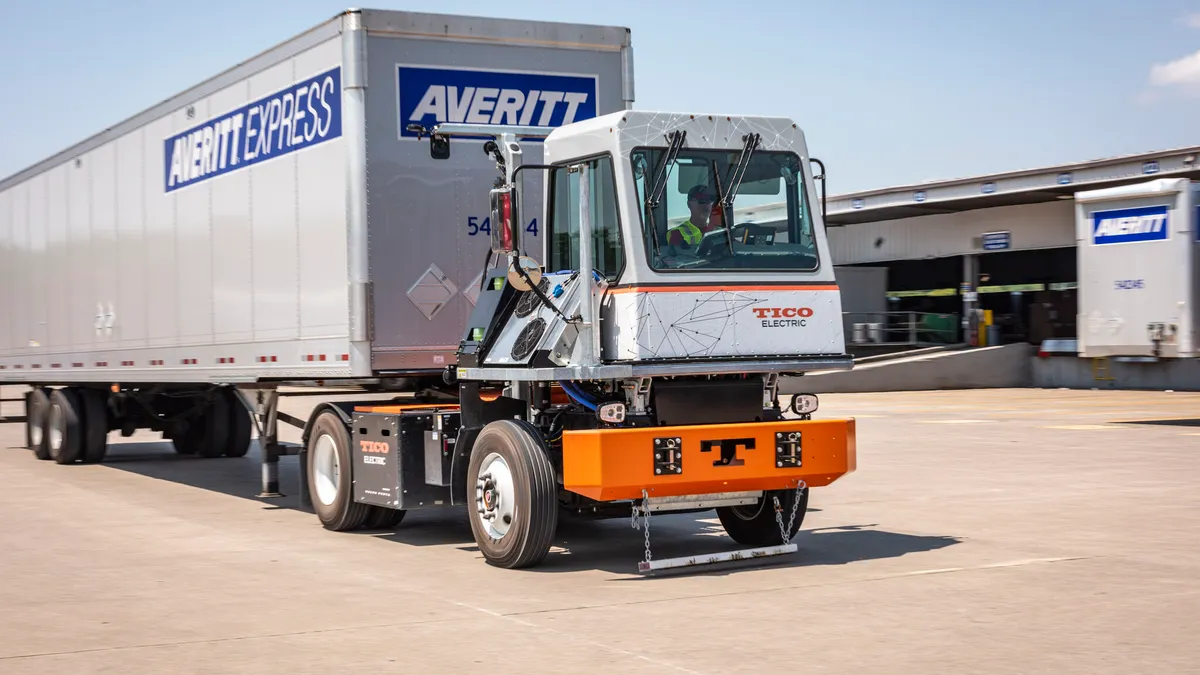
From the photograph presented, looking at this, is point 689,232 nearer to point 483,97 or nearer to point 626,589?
point 626,589

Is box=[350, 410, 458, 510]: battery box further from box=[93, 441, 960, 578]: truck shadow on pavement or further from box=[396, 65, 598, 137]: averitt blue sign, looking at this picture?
box=[396, 65, 598, 137]: averitt blue sign

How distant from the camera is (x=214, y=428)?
20406mm

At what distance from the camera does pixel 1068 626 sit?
750 cm

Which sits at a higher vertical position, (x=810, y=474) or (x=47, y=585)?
(x=810, y=474)

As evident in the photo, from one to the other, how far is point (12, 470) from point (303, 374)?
8.87 m

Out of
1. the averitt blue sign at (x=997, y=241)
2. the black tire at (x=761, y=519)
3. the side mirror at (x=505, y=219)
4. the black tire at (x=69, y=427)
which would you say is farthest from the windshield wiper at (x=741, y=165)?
the averitt blue sign at (x=997, y=241)

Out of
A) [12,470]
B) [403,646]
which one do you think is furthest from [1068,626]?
[12,470]

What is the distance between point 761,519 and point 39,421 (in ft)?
45.9

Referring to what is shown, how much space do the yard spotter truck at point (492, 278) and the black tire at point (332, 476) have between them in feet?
0.09

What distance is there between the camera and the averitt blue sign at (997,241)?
43.4 metres

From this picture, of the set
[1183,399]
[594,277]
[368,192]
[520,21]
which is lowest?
[1183,399]

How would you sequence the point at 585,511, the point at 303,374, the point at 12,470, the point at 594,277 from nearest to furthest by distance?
the point at 594,277 < the point at 585,511 < the point at 303,374 < the point at 12,470

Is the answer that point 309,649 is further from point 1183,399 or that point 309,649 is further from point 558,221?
point 1183,399

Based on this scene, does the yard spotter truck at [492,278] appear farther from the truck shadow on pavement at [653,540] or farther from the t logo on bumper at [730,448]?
the truck shadow on pavement at [653,540]
